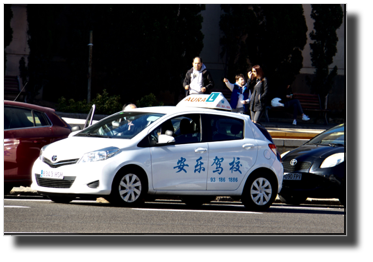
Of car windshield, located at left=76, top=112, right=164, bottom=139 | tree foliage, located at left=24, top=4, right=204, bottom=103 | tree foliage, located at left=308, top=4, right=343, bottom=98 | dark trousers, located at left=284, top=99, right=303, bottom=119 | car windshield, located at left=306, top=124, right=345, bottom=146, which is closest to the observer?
car windshield, located at left=76, top=112, right=164, bottom=139

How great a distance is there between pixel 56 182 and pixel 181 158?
71.9 inches

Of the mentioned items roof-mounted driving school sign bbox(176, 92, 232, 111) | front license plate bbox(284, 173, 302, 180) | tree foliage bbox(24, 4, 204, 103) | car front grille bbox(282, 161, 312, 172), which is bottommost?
front license plate bbox(284, 173, 302, 180)

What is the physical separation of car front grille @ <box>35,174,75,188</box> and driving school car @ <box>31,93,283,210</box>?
1 cm

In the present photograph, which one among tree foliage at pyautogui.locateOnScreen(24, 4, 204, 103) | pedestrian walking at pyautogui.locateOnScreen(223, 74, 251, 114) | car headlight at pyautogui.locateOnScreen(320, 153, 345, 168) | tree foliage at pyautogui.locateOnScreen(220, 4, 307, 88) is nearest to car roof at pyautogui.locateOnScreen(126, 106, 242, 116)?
car headlight at pyautogui.locateOnScreen(320, 153, 345, 168)

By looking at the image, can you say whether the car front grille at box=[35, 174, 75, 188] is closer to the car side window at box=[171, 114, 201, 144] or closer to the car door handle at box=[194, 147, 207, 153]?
the car side window at box=[171, 114, 201, 144]

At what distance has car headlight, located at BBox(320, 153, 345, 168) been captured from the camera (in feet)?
35.6

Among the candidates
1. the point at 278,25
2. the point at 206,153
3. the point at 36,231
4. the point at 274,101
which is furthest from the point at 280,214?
the point at 278,25

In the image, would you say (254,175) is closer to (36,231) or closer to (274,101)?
(36,231)

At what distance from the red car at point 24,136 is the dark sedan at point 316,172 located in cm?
401

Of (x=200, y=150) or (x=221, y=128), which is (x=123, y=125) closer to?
(x=200, y=150)

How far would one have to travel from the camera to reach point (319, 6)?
2331 centimetres

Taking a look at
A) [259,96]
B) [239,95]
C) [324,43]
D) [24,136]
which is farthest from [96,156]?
[324,43]

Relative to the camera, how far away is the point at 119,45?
20.9m

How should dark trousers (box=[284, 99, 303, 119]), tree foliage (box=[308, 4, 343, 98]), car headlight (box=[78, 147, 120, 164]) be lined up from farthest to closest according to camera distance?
tree foliage (box=[308, 4, 343, 98]), dark trousers (box=[284, 99, 303, 119]), car headlight (box=[78, 147, 120, 164])
